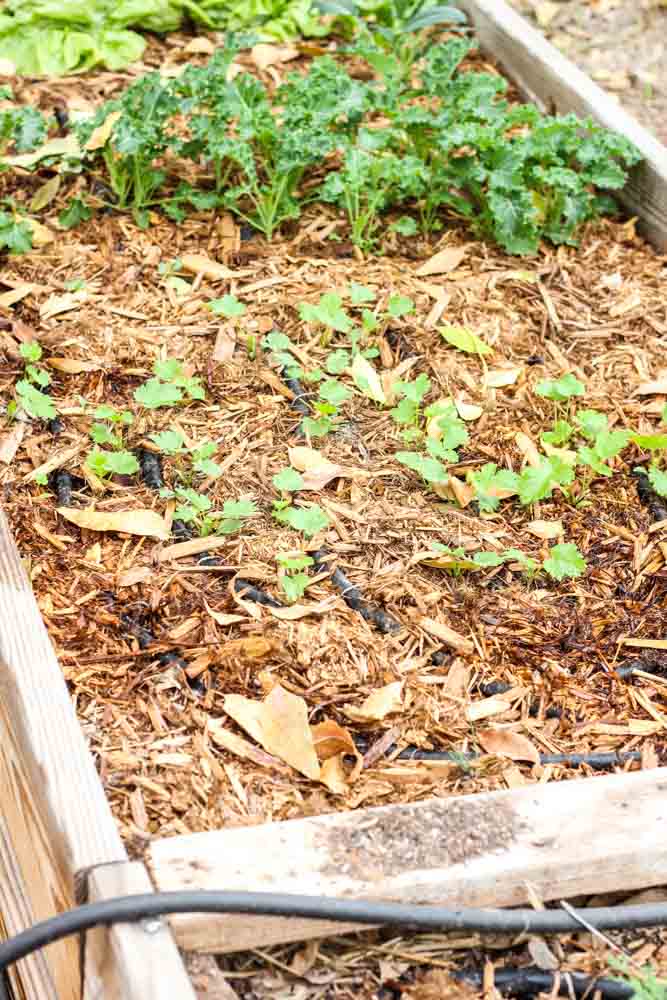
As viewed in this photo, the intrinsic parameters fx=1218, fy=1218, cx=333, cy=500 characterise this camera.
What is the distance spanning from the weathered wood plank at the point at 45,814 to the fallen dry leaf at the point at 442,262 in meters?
1.42

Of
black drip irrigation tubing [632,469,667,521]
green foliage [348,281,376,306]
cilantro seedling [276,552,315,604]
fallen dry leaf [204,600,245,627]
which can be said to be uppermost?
black drip irrigation tubing [632,469,667,521]

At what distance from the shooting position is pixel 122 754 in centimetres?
195

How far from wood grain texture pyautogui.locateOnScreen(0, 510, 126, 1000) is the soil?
9.55 ft

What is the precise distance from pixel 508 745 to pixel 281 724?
38 centimetres

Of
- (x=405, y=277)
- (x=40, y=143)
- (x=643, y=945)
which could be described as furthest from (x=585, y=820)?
(x=40, y=143)

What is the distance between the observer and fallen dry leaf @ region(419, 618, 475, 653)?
221 cm

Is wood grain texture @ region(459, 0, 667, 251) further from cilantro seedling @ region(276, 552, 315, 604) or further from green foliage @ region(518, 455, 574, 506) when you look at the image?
cilantro seedling @ region(276, 552, 315, 604)

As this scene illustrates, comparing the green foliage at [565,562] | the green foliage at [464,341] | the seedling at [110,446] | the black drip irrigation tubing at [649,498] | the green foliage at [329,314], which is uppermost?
the black drip irrigation tubing at [649,498]

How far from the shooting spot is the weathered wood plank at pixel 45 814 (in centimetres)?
163

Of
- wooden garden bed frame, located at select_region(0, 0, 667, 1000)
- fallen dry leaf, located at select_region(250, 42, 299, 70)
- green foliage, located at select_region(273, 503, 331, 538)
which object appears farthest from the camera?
fallen dry leaf, located at select_region(250, 42, 299, 70)

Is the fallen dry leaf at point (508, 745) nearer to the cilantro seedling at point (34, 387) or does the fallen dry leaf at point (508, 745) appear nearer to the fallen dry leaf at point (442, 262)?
the cilantro seedling at point (34, 387)

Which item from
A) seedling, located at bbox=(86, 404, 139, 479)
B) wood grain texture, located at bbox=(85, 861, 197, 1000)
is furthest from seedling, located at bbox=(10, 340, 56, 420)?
wood grain texture, located at bbox=(85, 861, 197, 1000)

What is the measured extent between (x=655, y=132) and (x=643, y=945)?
2.97 meters

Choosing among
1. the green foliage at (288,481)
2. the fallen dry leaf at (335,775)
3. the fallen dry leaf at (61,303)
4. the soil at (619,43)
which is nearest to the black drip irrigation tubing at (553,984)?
the fallen dry leaf at (335,775)
